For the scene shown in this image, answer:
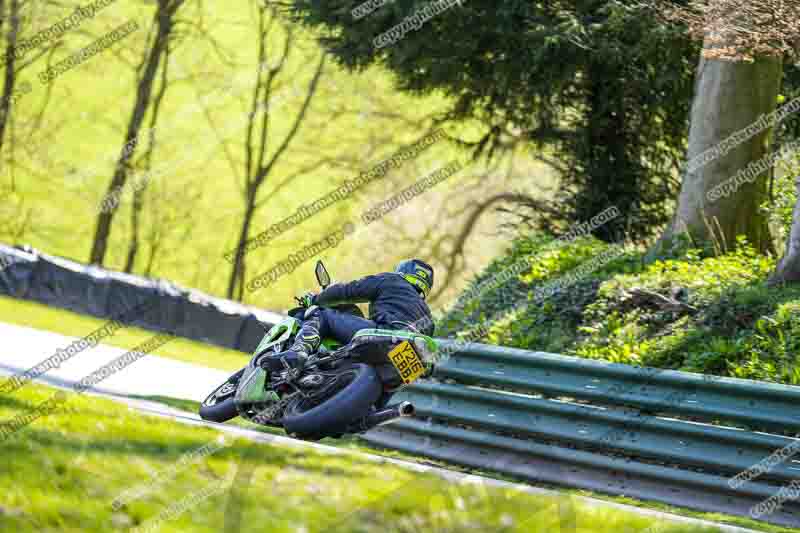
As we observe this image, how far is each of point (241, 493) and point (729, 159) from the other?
10.3 m

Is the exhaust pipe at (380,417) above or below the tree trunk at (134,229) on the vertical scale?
above

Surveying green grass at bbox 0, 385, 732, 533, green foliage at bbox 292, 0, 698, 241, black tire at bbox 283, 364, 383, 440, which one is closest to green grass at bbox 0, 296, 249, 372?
green foliage at bbox 292, 0, 698, 241

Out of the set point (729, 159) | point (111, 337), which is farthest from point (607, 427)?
point (111, 337)

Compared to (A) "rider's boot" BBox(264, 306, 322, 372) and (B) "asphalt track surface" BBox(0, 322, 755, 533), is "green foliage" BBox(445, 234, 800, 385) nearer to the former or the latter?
(A) "rider's boot" BBox(264, 306, 322, 372)

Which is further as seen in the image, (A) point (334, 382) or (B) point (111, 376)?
(B) point (111, 376)

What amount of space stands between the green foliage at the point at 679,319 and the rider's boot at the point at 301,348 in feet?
10.6

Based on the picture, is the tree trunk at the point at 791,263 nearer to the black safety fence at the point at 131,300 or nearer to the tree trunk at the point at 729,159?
the tree trunk at the point at 729,159

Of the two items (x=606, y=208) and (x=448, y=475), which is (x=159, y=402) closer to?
(x=448, y=475)

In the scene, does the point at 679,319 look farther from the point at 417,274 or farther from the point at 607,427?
the point at 417,274

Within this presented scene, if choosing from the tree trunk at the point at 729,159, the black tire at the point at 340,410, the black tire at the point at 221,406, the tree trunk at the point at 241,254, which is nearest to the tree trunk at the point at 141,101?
the tree trunk at the point at 241,254

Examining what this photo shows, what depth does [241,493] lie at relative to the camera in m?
3.89

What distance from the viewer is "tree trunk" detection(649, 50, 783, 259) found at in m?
12.7

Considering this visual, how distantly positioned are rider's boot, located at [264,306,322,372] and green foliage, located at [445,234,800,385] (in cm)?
322

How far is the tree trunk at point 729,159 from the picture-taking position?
1273 cm
